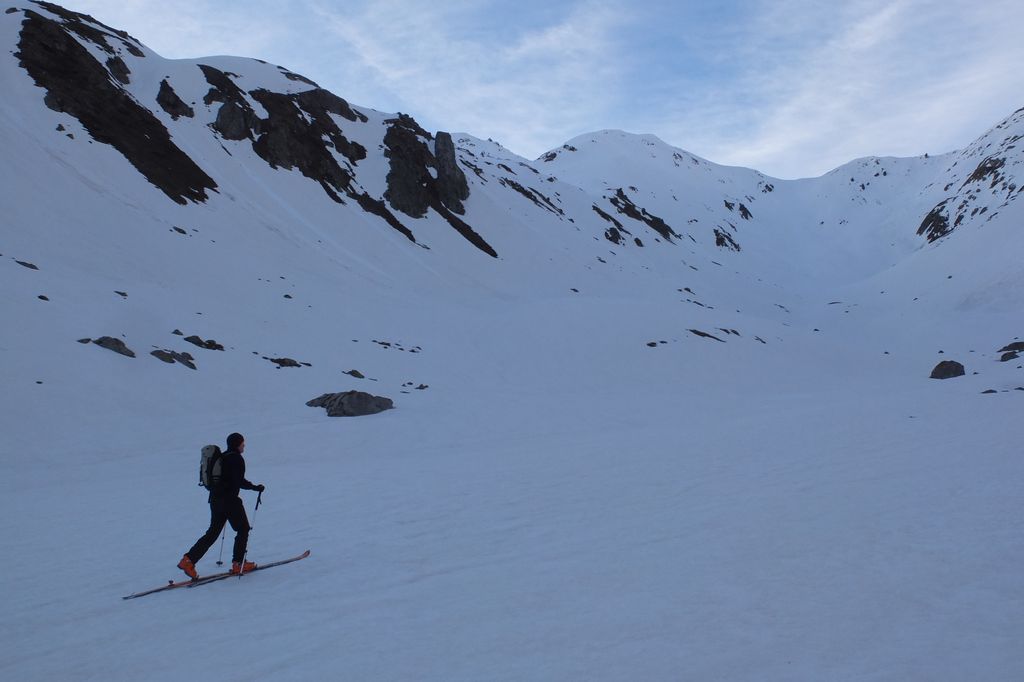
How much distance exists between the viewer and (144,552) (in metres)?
8.94

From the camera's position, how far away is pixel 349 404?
2031 cm

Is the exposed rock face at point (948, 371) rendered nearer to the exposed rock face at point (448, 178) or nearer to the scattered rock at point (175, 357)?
the scattered rock at point (175, 357)

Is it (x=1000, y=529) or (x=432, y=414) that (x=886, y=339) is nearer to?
(x=432, y=414)

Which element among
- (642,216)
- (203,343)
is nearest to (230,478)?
(203,343)

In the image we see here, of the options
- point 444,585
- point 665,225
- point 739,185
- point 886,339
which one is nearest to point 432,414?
point 444,585

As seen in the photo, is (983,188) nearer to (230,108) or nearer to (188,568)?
(230,108)

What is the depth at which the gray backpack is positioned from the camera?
819 cm

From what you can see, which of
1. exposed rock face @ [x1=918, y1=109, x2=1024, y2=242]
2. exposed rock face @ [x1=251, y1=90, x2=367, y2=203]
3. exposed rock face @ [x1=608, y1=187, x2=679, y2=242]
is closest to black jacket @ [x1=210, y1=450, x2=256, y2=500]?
exposed rock face @ [x1=251, y1=90, x2=367, y2=203]

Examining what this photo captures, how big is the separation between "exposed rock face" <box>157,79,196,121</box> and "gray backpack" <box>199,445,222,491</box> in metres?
51.2

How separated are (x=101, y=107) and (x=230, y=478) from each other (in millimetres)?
45200

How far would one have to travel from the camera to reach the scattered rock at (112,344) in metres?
19.0

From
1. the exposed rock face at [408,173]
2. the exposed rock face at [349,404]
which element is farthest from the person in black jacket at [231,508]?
the exposed rock face at [408,173]

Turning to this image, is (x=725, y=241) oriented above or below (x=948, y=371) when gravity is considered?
above

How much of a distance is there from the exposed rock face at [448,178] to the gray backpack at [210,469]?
5711 centimetres
